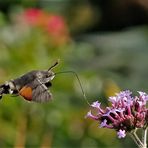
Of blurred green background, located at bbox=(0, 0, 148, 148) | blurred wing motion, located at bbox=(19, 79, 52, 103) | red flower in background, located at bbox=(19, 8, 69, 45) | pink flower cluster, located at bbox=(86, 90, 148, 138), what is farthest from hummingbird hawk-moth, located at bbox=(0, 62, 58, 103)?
red flower in background, located at bbox=(19, 8, 69, 45)

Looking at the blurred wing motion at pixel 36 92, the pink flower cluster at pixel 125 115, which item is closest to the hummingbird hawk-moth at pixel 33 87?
the blurred wing motion at pixel 36 92

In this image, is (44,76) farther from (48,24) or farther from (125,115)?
(48,24)

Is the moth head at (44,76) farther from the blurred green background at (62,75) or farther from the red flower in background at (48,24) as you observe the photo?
the red flower in background at (48,24)

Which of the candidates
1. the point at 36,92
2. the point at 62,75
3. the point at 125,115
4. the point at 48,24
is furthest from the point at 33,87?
the point at 48,24

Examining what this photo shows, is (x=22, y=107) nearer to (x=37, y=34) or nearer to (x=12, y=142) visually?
(x=12, y=142)

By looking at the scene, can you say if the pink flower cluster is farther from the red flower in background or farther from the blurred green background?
the red flower in background

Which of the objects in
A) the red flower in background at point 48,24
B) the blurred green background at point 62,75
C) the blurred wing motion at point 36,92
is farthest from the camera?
the red flower in background at point 48,24

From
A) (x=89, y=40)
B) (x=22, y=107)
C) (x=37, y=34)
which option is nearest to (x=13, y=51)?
(x=37, y=34)
